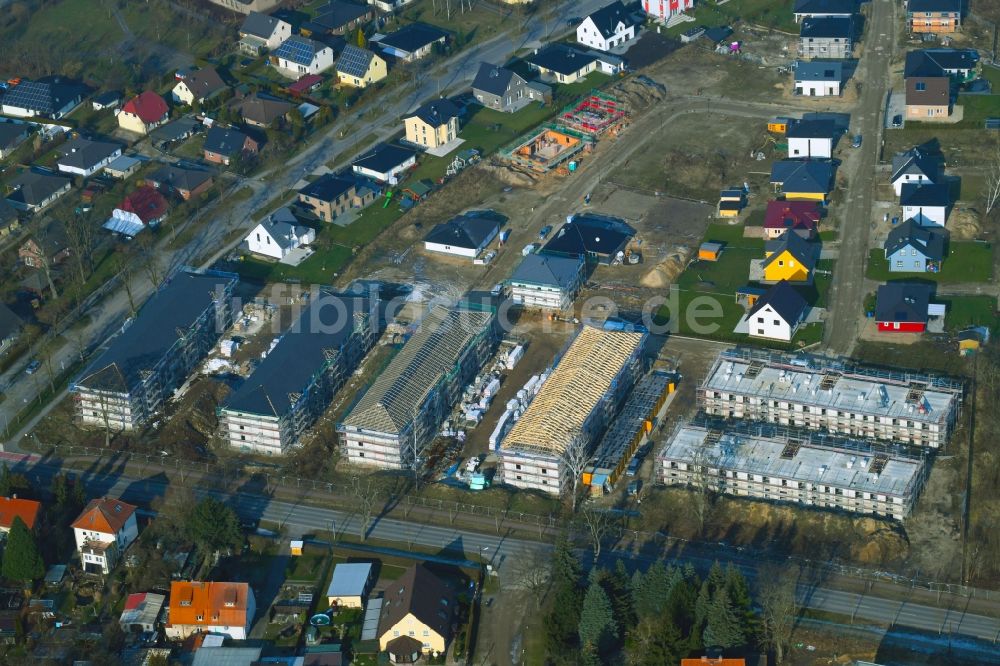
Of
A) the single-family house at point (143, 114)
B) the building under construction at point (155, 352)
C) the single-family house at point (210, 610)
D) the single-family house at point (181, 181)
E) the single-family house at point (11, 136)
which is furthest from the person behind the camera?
the single-family house at point (143, 114)

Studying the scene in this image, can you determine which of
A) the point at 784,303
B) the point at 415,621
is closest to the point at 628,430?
the point at 784,303

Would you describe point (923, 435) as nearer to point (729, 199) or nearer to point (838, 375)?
point (838, 375)

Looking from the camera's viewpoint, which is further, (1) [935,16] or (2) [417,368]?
(1) [935,16]

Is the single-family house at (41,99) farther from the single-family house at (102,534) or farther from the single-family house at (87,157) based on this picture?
the single-family house at (102,534)

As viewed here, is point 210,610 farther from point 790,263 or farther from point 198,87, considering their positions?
point 198,87

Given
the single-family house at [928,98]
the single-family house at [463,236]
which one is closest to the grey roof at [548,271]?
the single-family house at [463,236]

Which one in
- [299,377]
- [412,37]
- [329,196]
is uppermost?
[412,37]

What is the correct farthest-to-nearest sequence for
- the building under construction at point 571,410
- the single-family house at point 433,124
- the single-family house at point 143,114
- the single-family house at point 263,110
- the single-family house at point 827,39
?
the single-family house at point 827,39 → the single-family house at point 143,114 → the single-family house at point 263,110 → the single-family house at point 433,124 → the building under construction at point 571,410

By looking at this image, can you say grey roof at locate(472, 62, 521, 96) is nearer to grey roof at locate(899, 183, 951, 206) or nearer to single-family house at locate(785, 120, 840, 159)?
single-family house at locate(785, 120, 840, 159)
